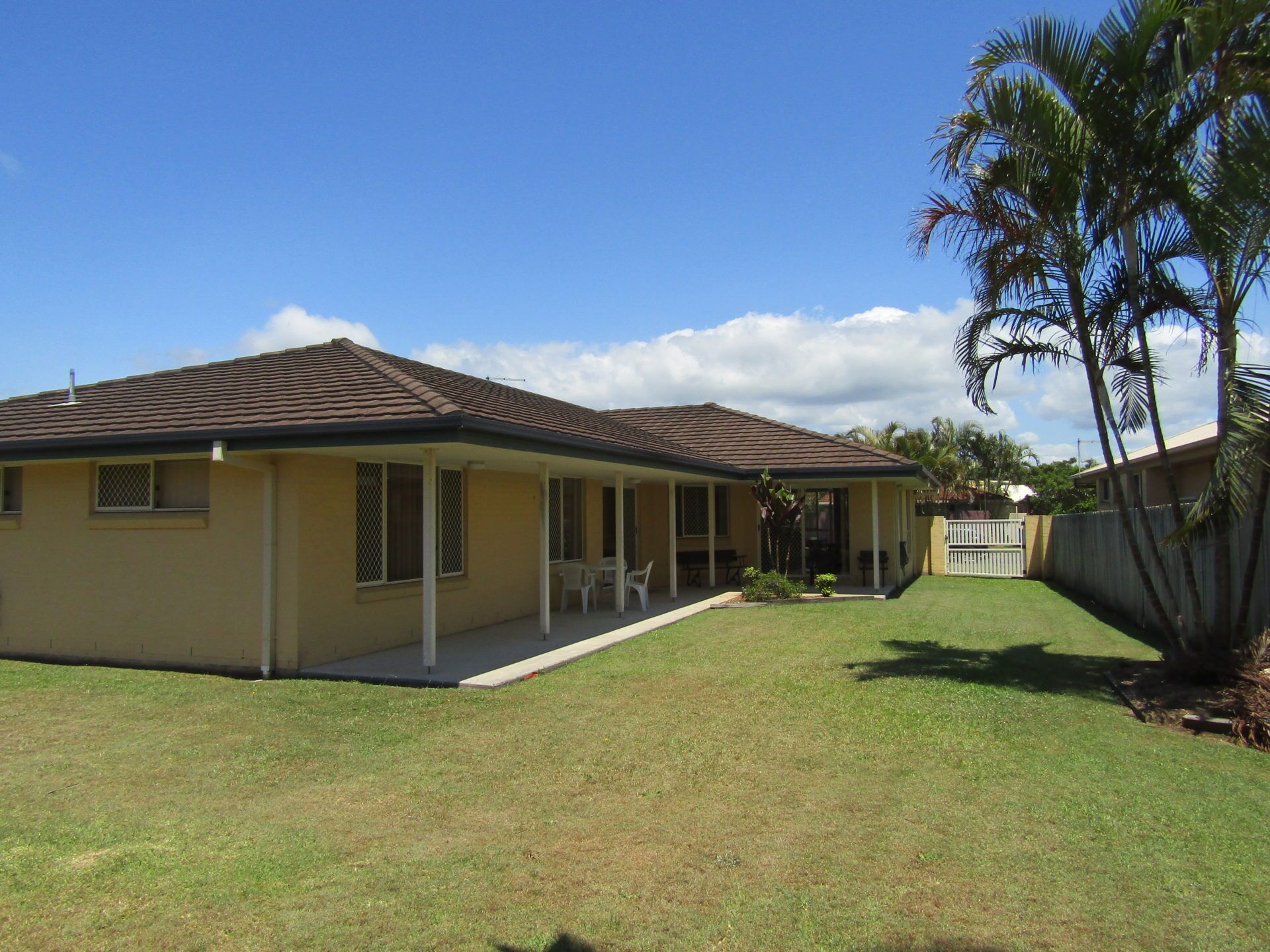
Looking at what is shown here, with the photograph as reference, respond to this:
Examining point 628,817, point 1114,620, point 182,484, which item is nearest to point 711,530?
point 1114,620

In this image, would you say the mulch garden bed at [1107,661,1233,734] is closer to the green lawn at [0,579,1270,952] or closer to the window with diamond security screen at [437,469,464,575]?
the green lawn at [0,579,1270,952]

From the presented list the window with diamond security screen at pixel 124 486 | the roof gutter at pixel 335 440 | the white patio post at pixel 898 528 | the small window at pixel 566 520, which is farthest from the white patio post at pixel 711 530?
the window with diamond security screen at pixel 124 486

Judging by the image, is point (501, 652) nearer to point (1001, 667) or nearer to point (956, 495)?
point (1001, 667)

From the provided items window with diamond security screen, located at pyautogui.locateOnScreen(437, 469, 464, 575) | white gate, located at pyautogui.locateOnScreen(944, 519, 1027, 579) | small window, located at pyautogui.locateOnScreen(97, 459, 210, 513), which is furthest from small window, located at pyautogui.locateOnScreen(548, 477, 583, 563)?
white gate, located at pyautogui.locateOnScreen(944, 519, 1027, 579)

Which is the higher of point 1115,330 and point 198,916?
point 1115,330

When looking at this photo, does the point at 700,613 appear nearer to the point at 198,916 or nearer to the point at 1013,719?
the point at 1013,719

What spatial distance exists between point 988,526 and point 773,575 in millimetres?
10299

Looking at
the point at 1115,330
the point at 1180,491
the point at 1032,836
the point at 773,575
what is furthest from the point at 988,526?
the point at 1032,836

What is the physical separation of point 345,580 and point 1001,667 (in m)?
7.42

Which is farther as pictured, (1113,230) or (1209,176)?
(1113,230)

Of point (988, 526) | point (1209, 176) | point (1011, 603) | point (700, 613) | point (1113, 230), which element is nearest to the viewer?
point (1209, 176)

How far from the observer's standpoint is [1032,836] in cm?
475

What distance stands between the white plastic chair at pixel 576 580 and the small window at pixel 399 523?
8.92ft

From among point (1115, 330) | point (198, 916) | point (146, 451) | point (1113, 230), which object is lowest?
point (198, 916)
